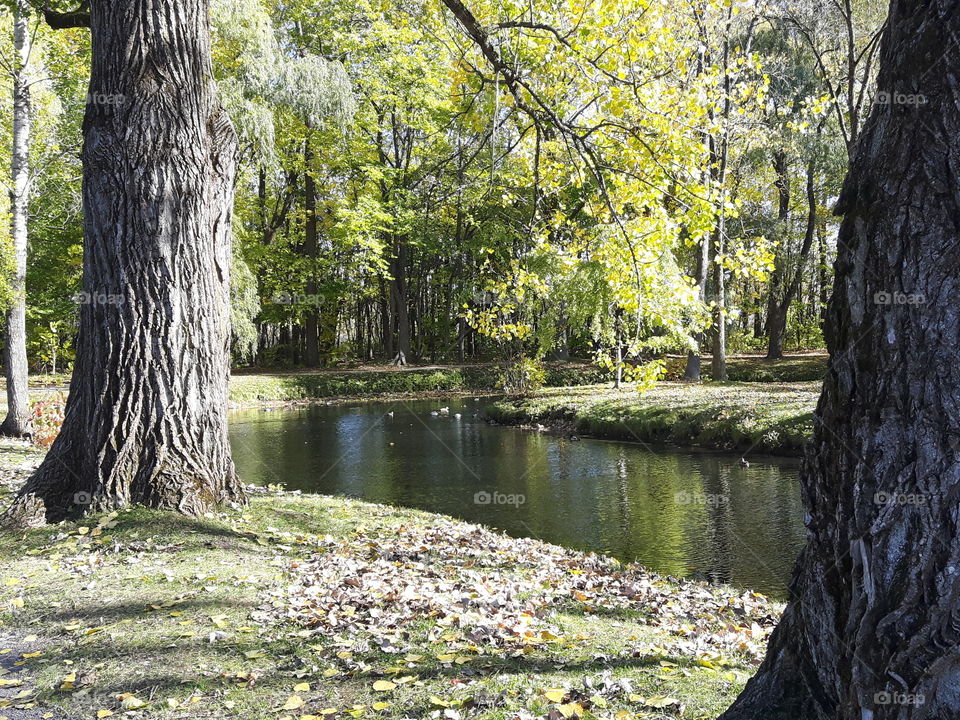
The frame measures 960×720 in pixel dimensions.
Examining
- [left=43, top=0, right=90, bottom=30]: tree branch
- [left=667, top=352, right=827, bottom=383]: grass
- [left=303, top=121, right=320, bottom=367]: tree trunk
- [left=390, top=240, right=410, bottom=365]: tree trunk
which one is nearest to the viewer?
[left=43, top=0, right=90, bottom=30]: tree branch

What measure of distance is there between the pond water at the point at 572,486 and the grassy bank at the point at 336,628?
2.24 meters

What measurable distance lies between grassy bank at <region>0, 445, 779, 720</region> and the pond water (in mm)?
2236

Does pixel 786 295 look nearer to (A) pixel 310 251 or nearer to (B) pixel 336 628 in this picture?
(A) pixel 310 251

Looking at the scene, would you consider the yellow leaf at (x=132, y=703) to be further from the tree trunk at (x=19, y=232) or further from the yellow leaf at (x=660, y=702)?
the tree trunk at (x=19, y=232)

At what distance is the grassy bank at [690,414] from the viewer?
14.8 meters

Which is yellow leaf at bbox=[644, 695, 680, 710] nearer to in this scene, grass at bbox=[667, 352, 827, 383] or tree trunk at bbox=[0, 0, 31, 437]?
tree trunk at bbox=[0, 0, 31, 437]

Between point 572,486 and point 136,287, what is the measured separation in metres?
8.25

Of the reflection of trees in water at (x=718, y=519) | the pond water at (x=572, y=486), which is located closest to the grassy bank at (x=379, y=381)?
the pond water at (x=572, y=486)

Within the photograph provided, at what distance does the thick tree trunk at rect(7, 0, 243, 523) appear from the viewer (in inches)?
236

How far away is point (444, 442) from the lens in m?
18.0

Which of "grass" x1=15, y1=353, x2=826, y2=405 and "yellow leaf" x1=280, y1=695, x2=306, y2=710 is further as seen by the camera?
"grass" x1=15, y1=353, x2=826, y2=405

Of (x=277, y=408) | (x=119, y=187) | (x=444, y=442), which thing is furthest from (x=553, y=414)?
(x=119, y=187)

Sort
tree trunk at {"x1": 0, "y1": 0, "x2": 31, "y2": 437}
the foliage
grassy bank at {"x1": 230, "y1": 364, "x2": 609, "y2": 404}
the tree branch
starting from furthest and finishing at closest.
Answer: grassy bank at {"x1": 230, "y1": 364, "x2": 609, "y2": 404} → the foliage → tree trunk at {"x1": 0, "y1": 0, "x2": 31, "y2": 437} → the tree branch

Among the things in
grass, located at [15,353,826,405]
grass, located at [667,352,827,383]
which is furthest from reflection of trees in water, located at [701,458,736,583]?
grass, located at [15,353,826,405]
